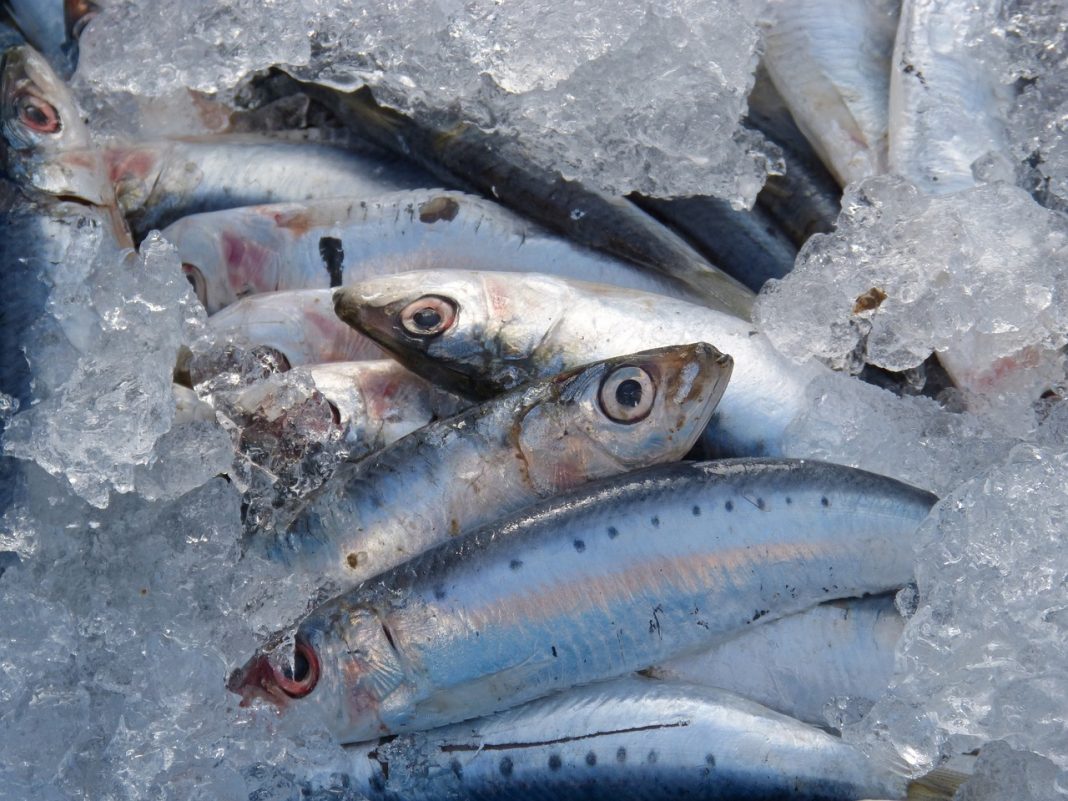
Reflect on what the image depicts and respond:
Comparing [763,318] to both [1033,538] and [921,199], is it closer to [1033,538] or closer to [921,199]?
[921,199]

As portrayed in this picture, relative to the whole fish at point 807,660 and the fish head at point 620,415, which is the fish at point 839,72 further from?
the whole fish at point 807,660

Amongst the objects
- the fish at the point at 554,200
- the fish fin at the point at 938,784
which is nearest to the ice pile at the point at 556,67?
the fish at the point at 554,200

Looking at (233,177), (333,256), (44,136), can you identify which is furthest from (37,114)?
(333,256)

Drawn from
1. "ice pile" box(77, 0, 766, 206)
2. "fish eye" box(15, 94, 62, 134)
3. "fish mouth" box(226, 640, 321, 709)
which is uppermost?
"ice pile" box(77, 0, 766, 206)

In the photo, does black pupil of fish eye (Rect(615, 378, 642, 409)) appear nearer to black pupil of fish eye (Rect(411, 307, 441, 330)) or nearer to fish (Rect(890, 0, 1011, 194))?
black pupil of fish eye (Rect(411, 307, 441, 330))

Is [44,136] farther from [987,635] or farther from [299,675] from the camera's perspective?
[987,635]

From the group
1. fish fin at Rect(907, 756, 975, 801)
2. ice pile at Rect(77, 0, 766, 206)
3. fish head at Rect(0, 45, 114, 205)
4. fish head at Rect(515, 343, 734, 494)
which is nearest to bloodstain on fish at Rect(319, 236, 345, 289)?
ice pile at Rect(77, 0, 766, 206)
